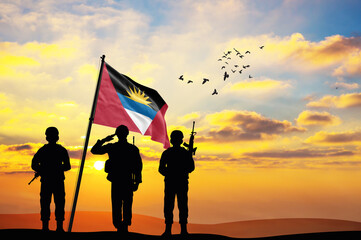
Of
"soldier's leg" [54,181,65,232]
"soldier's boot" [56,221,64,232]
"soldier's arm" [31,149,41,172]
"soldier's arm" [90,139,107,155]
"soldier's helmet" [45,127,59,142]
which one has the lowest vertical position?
"soldier's boot" [56,221,64,232]

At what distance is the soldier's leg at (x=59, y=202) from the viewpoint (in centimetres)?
798

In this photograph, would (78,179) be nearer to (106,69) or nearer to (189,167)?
(189,167)

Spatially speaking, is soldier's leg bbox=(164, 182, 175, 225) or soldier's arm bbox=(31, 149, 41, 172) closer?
soldier's leg bbox=(164, 182, 175, 225)

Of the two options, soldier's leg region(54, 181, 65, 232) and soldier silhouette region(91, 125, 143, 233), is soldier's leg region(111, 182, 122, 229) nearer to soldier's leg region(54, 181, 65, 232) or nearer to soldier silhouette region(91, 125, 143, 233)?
soldier silhouette region(91, 125, 143, 233)

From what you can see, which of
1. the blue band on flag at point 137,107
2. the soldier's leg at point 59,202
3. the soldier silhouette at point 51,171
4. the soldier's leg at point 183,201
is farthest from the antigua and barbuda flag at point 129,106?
the soldier's leg at point 183,201

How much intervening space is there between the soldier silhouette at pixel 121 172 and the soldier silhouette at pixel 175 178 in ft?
2.45

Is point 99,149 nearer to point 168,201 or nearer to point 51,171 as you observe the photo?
point 51,171

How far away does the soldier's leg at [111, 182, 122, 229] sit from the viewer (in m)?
7.45

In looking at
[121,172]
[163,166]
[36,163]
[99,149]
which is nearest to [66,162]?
[36,163]

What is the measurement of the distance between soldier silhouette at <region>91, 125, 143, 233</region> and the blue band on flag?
2.67m

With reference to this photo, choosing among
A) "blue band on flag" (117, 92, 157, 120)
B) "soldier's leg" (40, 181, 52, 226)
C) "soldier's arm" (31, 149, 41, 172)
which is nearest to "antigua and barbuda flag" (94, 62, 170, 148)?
"blue band on flag" (117, 92, 157, 120)

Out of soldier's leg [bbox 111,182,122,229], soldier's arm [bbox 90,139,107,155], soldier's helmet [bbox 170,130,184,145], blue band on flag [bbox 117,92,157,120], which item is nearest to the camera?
soldier's leg [bbox 111,182,122,229]

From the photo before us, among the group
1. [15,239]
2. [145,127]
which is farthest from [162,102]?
[15,239]

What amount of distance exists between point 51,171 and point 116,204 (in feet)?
5.78
